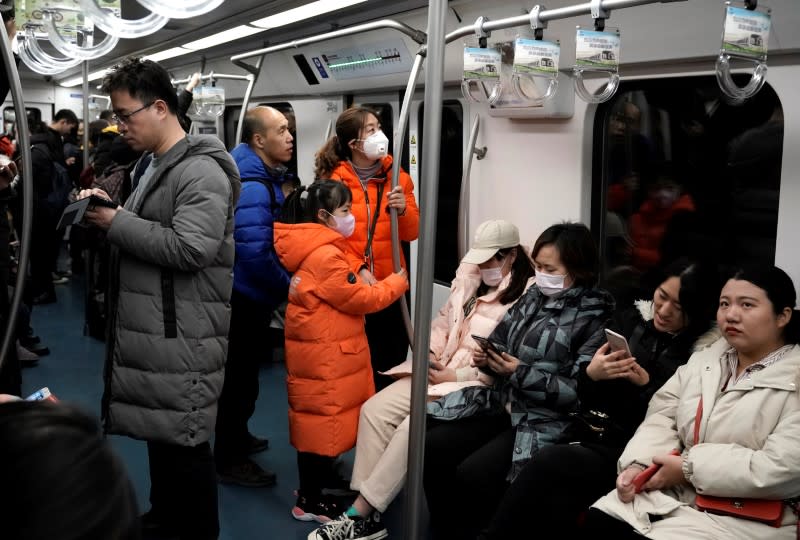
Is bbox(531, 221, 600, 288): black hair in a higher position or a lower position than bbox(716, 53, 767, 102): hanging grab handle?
lower

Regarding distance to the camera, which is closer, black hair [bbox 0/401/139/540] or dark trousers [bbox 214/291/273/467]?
black hair [bbox 0/401/139/540]

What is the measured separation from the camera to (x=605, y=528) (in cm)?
259

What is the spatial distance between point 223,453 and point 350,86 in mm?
3266

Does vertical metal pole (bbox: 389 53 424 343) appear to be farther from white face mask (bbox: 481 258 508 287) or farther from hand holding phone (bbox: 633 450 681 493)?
hand holding phone (bbox: 633 450 681 493)

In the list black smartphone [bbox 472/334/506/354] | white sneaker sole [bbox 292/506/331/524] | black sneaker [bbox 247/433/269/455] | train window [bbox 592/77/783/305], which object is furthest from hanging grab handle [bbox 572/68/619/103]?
black sneaker [bbox 247/433/269/455]

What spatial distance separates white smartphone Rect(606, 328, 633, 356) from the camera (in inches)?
110

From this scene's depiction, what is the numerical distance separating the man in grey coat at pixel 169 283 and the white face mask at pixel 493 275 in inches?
53.6

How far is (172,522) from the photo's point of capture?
10.7 feet

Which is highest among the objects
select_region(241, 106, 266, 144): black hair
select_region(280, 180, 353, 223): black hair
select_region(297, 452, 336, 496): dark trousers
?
select_region(241, 106, 266, 144): black hair

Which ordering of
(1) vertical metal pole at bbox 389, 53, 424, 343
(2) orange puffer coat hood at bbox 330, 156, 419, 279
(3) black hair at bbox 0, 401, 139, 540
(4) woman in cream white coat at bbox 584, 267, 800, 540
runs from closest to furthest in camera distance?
1. (3) black hair at bbox 0, 401, 139, 540
2. (4) woman in cream white coat at bbox 584, 267, 800, 540
3. (1) vertical metal pole at bbox 389, 53, 424, 343
4. (2) orange puffer coat hood at bbox 330, 156, 419, 279

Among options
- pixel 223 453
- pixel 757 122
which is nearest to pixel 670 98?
pixel 757 122

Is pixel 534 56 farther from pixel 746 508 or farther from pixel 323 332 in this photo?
pixel 746 508

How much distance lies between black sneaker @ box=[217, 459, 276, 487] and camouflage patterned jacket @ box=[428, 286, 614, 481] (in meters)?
1.11

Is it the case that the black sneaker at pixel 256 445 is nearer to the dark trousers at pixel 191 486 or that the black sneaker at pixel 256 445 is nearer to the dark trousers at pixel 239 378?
the dark trousers at pixel 239 378
